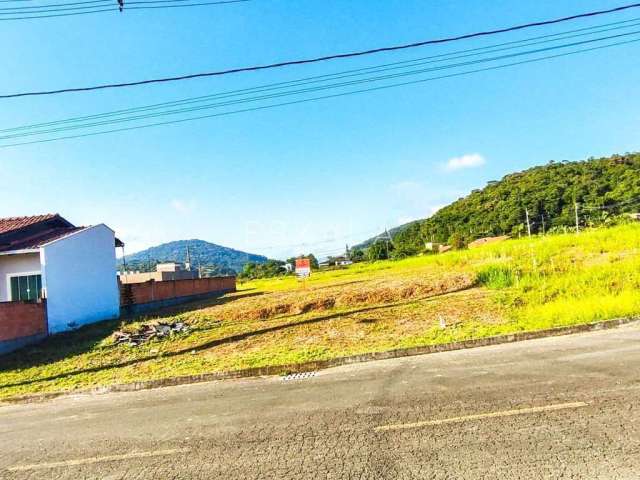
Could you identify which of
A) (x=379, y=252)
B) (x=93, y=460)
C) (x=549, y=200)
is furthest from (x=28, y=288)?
(x=379, y=252)

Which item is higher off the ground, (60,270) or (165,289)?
(60,270)

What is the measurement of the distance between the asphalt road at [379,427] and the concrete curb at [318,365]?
0.98 meters

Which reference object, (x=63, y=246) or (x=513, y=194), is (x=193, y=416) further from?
(x=513, y=194)

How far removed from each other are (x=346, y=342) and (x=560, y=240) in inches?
796

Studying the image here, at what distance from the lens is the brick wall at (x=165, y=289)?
25.7 meters

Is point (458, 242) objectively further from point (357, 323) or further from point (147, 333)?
point (147, 333)

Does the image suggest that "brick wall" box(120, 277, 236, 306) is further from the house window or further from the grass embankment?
the house window

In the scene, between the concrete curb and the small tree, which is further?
the small tree

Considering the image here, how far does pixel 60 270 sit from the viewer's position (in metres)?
20.1

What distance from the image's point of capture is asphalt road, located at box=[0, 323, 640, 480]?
410cm

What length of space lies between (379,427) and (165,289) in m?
26.5

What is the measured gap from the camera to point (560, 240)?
2683 centimetres

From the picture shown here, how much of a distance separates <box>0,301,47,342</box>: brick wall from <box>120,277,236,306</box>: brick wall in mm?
7130

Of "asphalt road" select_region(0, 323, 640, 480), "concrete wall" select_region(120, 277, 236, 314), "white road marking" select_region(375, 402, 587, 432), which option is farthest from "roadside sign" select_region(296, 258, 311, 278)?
Answer: "white road marking" select_region(375, 402, 587, 432)
